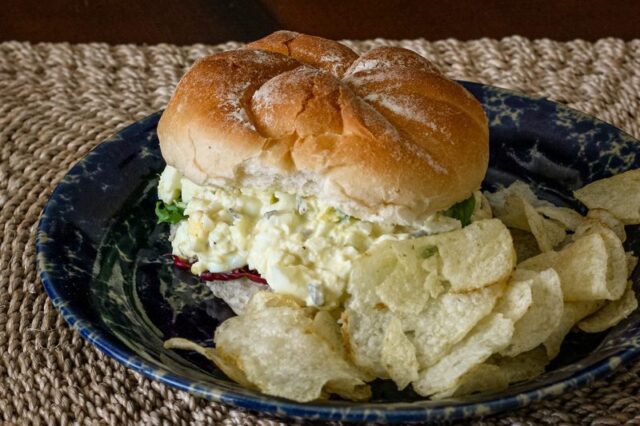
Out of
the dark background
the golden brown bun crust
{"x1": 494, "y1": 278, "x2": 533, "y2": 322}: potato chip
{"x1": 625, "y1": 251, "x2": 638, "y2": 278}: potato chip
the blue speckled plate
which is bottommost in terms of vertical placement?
the dark background

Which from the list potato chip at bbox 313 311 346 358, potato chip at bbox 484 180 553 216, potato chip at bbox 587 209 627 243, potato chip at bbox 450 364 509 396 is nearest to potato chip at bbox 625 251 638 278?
potato chip at bbox 587 209 627 243

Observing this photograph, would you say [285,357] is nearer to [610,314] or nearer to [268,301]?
[268,301]

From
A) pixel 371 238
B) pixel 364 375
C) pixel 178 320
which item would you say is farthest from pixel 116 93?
pixel 364 375

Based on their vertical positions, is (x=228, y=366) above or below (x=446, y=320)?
below

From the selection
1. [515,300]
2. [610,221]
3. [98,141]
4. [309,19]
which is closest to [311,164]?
[515,300]

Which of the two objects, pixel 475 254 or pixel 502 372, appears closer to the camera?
pixel 502 372

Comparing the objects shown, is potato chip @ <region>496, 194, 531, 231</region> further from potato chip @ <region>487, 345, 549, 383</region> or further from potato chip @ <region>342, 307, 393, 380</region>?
potato chip @ <region>342, 307, 393, 380</region>

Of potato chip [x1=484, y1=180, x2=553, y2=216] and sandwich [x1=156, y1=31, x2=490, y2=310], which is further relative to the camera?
potato chip [x1=484, y1=180, x2=553, y2=216]
